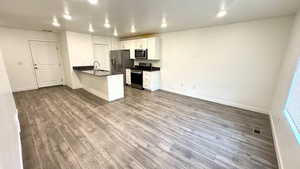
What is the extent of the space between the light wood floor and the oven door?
1978 mm

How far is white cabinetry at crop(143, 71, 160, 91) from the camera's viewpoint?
5257mm

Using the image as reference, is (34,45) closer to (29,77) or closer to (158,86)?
(29,77)

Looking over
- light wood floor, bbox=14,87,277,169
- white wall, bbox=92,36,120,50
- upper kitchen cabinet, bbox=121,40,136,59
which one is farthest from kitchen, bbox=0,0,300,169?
white wall, bbox=92,36,120,50

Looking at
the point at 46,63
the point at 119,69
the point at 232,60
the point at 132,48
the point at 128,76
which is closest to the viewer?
the point at 232,60

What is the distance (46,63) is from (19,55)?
2.81 feet

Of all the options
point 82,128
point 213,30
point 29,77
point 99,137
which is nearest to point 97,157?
point 99,137

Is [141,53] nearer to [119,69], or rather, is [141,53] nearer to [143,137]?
[119,69]

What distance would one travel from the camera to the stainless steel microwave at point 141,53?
547 centimetres

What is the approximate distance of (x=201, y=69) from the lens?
14.0ft

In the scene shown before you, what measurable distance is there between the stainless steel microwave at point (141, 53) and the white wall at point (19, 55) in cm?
383

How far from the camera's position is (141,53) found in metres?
5.60

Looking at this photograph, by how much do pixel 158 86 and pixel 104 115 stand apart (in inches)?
119

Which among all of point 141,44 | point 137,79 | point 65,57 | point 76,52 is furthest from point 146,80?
point 65,57

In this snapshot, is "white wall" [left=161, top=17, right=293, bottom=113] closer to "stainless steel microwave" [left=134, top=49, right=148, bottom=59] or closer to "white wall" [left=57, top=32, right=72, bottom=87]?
"stainless steel microwave" [left=134, top=49, right=148, bottom=59]
